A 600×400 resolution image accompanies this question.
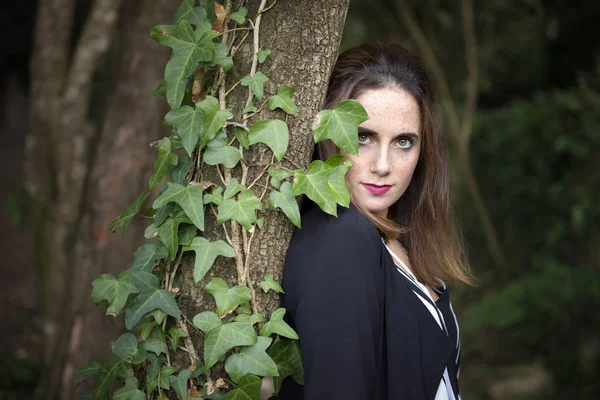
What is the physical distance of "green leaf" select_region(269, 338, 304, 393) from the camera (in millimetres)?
1609

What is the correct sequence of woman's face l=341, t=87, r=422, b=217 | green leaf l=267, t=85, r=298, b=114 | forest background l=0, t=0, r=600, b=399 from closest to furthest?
green leaf l=267, t=85, r=298, b=114 → woman's face l=341, t=87, r=422, b=217 → forest background l=0, t=0, r=600, b=399

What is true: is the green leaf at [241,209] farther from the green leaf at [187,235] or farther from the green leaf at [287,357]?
the green leaf at [287,357]

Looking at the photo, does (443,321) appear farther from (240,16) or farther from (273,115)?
(240,16)

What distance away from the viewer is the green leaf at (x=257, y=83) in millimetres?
1599

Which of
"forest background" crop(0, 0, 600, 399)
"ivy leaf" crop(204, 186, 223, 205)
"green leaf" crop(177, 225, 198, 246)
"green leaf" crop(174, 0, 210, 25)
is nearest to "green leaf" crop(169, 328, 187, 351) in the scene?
"green leaf" crop(177, 225, 198, 246)

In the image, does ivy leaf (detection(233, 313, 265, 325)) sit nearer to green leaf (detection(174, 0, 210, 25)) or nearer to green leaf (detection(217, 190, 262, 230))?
green leaf (detection(217, 190, 262, 230))

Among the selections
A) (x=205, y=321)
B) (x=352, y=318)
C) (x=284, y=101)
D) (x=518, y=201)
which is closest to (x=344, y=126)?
(x=284, y=101)

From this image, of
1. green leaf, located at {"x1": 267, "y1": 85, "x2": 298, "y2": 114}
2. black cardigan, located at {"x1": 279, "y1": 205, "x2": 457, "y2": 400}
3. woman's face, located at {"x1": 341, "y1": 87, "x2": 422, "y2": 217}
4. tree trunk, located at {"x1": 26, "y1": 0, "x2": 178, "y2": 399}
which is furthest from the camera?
tree trunk, located at {"x1": 26, "y1": 0, "x2": 178, "y2": 399}

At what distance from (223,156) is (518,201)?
17.7 feet

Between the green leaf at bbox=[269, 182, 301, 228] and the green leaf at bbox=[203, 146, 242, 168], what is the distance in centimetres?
12

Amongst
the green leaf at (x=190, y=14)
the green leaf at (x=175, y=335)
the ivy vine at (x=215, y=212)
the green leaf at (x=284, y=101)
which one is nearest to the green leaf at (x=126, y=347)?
the ivy vine at (x=215, y=212)

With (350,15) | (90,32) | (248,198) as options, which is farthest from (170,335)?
(350,15)

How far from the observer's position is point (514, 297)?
5262mm

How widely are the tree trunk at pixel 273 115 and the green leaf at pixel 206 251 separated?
0.05m
